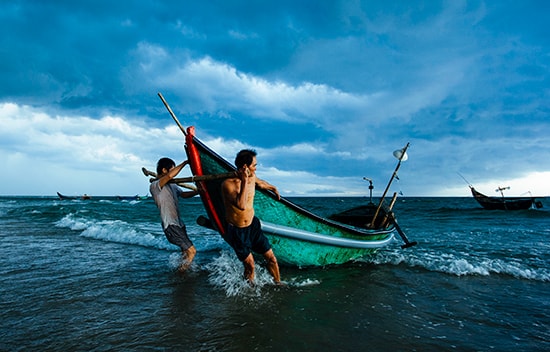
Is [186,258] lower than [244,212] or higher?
lower

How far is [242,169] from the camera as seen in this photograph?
3.77 m

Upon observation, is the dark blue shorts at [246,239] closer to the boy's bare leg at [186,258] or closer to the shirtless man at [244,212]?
the shirtless man at [244,212]

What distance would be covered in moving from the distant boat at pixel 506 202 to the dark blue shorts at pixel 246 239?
29.8 m

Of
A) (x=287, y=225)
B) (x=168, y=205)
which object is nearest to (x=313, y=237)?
(x=287, y=225)

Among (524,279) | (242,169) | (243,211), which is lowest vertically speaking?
(524,279)

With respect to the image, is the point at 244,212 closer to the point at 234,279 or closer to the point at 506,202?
the point at 234,279

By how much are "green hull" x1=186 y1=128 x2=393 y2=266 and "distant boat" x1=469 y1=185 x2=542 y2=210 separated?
27601mm

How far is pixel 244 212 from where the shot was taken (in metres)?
3.94

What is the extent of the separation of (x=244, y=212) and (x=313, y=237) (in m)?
1.77

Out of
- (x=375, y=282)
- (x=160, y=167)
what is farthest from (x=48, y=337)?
(x=375, y=282)

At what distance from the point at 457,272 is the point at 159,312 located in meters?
5.36

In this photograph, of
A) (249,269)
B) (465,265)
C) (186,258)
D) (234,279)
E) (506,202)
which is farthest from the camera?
(506,202)

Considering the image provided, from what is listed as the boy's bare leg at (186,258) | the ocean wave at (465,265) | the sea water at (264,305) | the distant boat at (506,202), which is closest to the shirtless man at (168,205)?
the boy's bare leg at (186,258)

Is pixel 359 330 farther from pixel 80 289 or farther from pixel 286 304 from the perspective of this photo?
pixel 80 289
